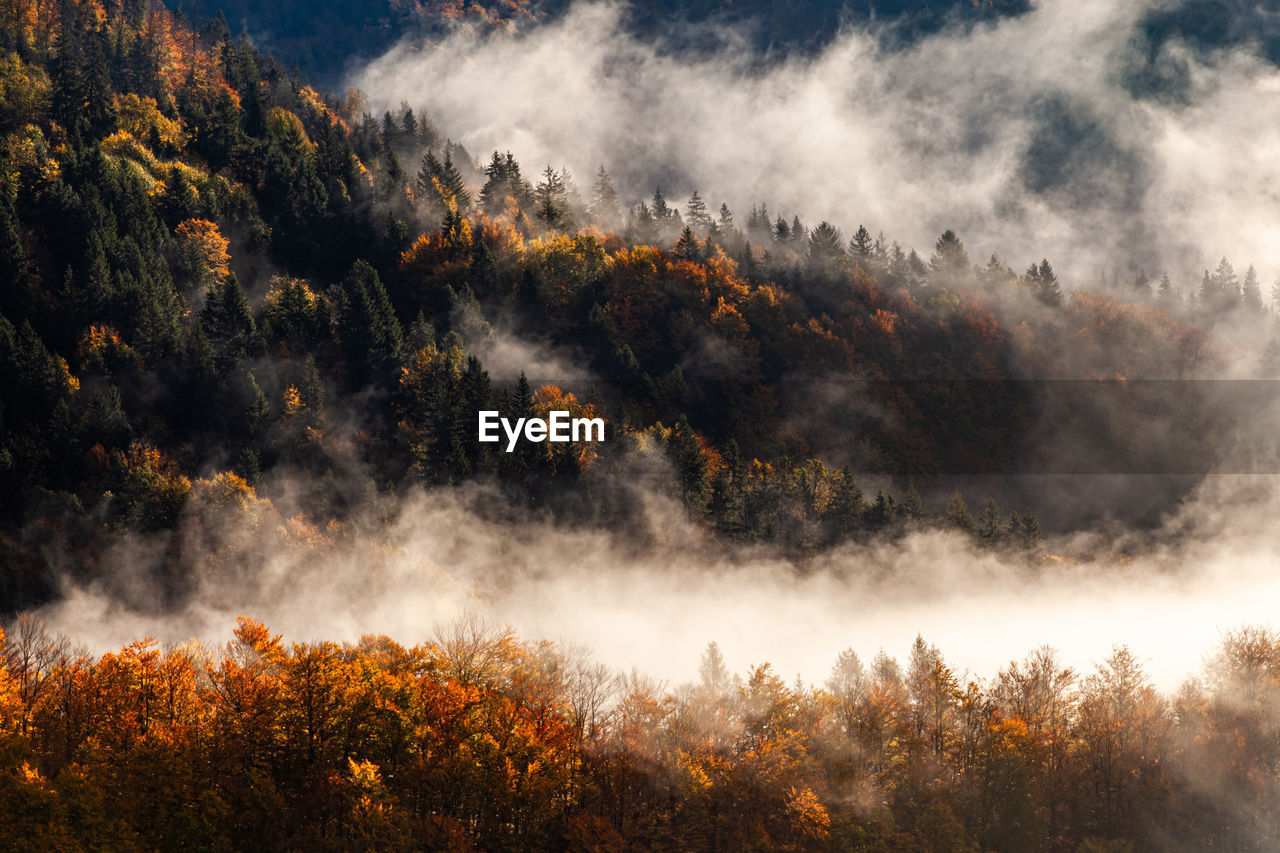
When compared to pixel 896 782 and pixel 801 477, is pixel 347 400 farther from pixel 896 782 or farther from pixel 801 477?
pixel 896 782

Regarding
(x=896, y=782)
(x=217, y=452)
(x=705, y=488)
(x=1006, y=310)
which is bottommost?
(x=896, y=782)

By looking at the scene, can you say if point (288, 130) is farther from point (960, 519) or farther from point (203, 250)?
point (960, 519)

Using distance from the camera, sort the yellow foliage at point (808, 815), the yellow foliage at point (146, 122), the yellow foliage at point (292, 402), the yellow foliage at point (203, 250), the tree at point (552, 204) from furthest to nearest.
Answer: the tree at point (552, 204) → the yellow foliage at point (146, 122) → the yellow foliage at point (203, 250) → the yellow foliage at point (292, 402) → the yellow foliage at point (808, 815)

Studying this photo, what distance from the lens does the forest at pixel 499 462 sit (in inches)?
1909

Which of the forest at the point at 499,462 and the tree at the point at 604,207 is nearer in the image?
the forest at the point at 499,462

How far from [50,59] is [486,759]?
15845cm

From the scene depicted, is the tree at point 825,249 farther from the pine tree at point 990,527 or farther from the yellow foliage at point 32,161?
the yellow foliage at point 32,161

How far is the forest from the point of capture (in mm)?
48500

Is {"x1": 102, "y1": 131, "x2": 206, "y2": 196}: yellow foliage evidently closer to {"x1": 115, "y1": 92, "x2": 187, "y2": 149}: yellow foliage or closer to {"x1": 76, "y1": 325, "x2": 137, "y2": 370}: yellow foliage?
{"x1": 115, "y1": 92, "x2": 187, "y2": 149}: yellow foliage

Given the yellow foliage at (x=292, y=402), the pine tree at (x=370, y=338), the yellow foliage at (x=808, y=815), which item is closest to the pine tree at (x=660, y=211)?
the pine tree at (x=370, y=338)

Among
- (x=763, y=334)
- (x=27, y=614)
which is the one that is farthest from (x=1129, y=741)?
(x=763, y=334)

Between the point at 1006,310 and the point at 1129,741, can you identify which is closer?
the point at 1129,741

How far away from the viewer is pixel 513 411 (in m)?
127

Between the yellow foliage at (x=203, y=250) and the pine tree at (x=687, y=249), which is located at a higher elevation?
the pine tree at (x=687, y=249)
